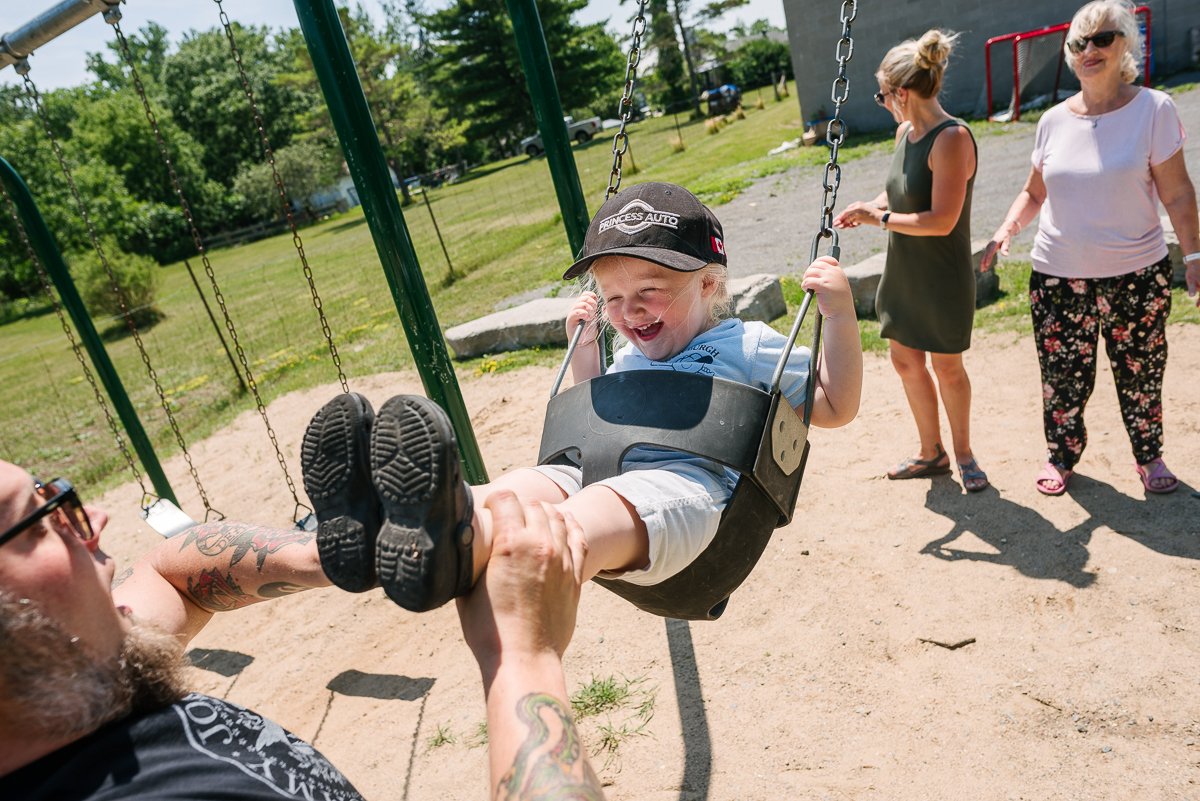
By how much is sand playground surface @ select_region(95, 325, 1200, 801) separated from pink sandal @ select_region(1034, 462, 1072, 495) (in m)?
0.04

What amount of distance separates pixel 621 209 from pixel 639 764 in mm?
1709

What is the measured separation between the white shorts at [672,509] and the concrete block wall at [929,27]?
48.0 feet

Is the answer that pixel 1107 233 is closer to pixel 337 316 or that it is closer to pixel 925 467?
pixel 925 467

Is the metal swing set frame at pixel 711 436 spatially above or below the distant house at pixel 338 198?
below

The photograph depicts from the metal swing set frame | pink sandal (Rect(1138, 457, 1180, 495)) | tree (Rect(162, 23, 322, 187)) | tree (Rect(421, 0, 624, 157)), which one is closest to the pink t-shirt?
pink sandal (Rect(1138, 457, 1180, 495))

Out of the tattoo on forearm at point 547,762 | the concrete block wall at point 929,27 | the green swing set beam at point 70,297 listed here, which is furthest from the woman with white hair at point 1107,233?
the concrete block wall at point 929,27

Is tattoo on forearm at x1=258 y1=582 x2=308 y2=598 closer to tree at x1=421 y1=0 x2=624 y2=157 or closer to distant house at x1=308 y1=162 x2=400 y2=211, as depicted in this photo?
tree at x1=421 y1=0 x2=624 y2=157

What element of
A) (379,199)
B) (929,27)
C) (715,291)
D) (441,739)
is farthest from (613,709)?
(929,27)

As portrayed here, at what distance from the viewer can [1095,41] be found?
281 cm

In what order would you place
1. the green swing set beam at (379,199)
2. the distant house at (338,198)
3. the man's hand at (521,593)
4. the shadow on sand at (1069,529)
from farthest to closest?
the distant house at (338,198) → the green swing set beam at (379,199) → the shadow on sand at (1069,529) → the man's hand at (521,593)

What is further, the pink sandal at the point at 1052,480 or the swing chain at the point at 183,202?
the pink sandal at the point at 1052,480

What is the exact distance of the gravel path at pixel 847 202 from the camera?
310 inches

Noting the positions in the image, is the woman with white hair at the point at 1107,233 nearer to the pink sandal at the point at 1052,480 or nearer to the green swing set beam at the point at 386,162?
the pink sandal at the point at 1052,480

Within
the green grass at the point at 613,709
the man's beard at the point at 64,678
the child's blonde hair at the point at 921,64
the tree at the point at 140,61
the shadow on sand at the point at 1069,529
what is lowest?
the shadow on sand at the point at 1069,529
